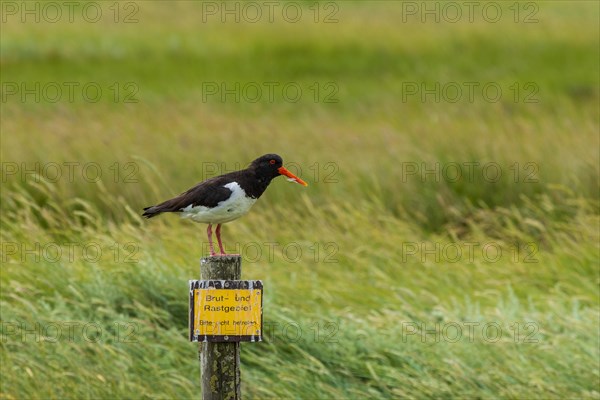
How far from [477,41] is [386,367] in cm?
2089

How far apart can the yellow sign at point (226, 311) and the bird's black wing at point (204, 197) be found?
0.64 meters

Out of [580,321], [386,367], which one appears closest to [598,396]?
[580,321]

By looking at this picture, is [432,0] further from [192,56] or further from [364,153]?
[364,153]

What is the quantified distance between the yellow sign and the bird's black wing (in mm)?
642

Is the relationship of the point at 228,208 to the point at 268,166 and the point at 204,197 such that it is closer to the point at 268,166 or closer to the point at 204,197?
the point at 204,197

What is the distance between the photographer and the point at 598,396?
7215 millimetres

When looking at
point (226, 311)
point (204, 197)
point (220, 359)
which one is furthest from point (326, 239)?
point (226, 311)

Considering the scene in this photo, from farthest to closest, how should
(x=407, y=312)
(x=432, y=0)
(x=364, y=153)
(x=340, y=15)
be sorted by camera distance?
(x=432, y=0) < (x=340, y=15) < (x=364, y=153) < (x=407, y=312)

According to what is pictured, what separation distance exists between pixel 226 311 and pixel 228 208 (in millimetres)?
668

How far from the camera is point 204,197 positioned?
5.89 m

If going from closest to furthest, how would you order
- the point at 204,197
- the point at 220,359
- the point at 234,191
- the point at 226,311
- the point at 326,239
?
the point at 226,311
the point at 220,359
the point at 234,191
the point at 204,197
the point at 326,239

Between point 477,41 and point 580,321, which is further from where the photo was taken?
point 477,41

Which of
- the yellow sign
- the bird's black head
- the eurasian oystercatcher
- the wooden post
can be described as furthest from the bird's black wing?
the yellow sign

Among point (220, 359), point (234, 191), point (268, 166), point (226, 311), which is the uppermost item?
point (268, 166)
